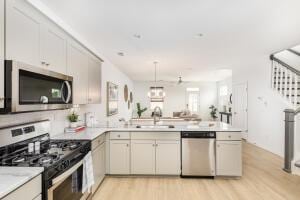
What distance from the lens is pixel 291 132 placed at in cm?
391

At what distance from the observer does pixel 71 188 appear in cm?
199

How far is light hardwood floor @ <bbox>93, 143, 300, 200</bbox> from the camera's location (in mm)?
2867

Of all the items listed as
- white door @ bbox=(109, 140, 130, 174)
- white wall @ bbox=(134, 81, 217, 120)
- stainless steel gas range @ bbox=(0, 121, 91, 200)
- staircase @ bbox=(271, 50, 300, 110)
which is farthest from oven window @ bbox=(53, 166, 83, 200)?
white wall @ bbox=(134, 81, 217, 120)

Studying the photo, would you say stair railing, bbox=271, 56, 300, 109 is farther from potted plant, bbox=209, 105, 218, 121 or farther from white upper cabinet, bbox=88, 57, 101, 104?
potted plant, bbox=209, 105, 218, 121

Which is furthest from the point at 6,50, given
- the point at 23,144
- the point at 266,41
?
the point at 266,41

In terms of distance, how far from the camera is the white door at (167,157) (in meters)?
3.49

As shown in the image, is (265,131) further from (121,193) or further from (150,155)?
(121,193)

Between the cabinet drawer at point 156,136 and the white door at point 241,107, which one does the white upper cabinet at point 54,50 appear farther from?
the white door at point 241,107

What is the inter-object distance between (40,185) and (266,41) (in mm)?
4177

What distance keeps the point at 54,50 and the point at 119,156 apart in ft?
7.01

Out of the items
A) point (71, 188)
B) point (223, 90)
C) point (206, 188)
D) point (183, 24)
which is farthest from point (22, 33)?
point (223, 90)

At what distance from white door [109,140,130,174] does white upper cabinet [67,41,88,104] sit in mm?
1000

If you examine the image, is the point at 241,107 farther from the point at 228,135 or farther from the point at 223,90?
the point at 228,135

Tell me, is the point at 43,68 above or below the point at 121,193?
above
